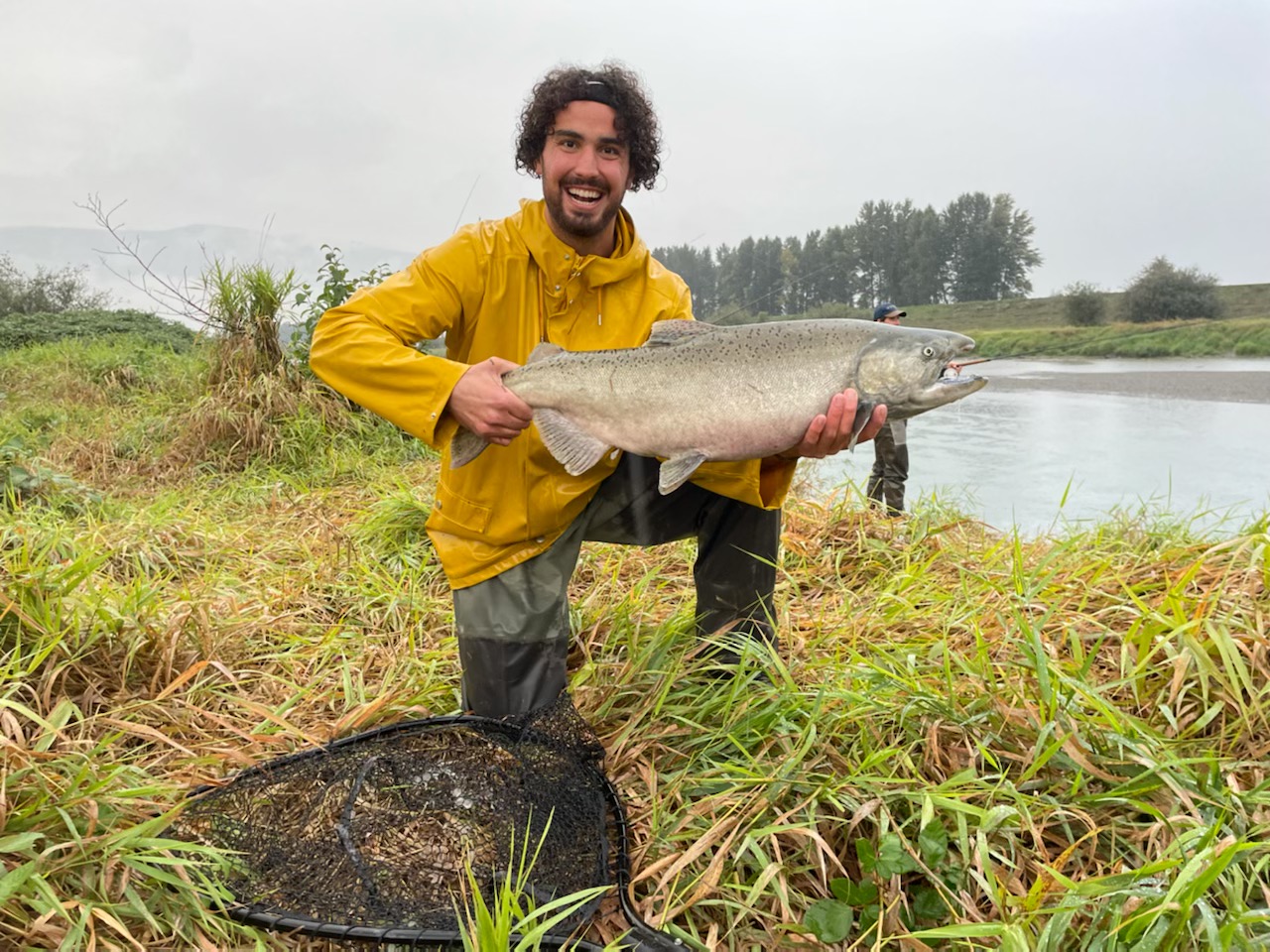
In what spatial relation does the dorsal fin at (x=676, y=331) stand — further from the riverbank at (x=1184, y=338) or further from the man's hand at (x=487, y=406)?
the riverbank at (x=1184, y=338)

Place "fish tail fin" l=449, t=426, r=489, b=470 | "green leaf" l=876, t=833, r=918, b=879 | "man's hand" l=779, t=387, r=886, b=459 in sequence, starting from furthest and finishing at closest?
"fish tail fin" l=449, t=426, r=489, b=470
"man's hand" l=779, t=387, r=886, b=459
"green leaf" l=876, t=833, r=918, b=879

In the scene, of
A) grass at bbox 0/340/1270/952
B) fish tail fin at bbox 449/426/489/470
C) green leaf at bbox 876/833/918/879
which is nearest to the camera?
grass at bbox 0/340/1270/952

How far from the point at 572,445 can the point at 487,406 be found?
35 centimetres

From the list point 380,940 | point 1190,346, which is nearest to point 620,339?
point 380,940

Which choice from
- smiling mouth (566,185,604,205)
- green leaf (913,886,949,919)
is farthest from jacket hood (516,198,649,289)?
green leaf (913,886,949,919)

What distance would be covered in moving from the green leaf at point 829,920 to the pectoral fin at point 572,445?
1.53m

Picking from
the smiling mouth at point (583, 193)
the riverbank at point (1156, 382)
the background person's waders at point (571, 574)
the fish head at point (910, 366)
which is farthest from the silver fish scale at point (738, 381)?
the riverbank at point (1156, 382)

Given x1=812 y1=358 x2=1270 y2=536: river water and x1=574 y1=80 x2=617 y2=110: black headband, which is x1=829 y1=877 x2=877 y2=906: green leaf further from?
x1=574 y1=80 x2=617 y2=110: black headband

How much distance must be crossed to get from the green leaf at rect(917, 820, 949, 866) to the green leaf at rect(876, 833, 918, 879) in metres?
0.04

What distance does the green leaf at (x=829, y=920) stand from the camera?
1755 mm

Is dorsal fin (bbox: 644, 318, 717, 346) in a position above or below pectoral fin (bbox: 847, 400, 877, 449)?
above

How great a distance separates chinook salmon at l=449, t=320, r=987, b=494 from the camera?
8.30ft

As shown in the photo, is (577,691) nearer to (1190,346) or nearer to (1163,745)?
(1163,745)

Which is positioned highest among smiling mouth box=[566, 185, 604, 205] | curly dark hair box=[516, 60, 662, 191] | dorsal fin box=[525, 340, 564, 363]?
curly dark hair box=[516, 60, 662, 191]
